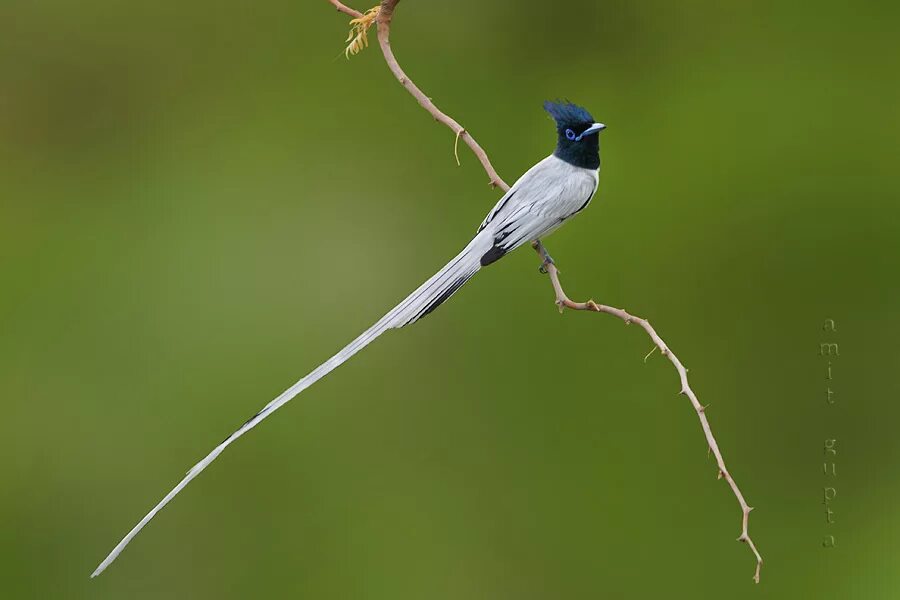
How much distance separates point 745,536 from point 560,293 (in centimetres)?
35

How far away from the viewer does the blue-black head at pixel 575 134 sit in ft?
4.29

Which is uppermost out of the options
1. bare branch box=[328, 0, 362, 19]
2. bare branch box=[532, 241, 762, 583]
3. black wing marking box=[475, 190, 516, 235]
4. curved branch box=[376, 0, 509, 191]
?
bare branch box=[328, 0, 362, 19]

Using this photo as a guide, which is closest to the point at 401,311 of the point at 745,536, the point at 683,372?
the point at 683,372

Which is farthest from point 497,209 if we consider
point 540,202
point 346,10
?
point 346,10

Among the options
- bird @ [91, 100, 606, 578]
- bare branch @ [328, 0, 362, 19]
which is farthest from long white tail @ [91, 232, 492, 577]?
bare branch @ [328, 0, 362, 19]

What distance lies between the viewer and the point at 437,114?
1184 millimetres

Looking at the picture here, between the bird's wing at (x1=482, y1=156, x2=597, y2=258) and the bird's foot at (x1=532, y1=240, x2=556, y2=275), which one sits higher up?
the bird's wing at (x1=482, y1=156, x2=597, y2=258)

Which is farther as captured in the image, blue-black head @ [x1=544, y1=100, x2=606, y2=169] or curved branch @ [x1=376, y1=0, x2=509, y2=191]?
blue-black head @ [x1=544, y1=100, x2=606, y2=169]

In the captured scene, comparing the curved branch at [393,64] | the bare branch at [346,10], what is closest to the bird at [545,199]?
the curved branch at [393,64]

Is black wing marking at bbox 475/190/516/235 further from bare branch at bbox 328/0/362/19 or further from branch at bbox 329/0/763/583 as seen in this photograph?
bare branch at bbox 328/0/362/19

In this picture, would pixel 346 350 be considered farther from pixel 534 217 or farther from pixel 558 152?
pixel 558 152

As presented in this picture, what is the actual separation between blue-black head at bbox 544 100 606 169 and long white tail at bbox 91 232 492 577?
173 mm

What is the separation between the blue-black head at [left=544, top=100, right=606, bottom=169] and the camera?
131 centimetres

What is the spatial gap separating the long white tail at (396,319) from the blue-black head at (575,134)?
173 millimetres
